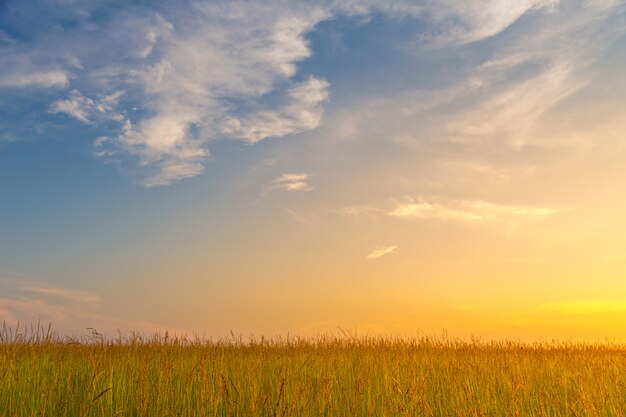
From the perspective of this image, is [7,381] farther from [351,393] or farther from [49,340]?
Answer: [49,340]

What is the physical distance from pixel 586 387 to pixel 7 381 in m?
9.79

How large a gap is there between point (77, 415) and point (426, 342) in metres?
14.6

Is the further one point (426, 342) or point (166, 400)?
point (426, 342)

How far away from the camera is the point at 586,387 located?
32.5ft

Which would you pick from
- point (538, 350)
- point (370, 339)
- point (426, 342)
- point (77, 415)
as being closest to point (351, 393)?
point (77, 415)

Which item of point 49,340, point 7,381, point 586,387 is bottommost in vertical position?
point 586,387

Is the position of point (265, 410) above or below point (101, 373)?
→ below

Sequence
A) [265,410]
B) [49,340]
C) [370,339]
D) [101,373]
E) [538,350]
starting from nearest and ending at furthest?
[265,410] → [101,373] → [49,340] → [370,339] → [538,350]

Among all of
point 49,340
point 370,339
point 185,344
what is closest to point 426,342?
point 370,339

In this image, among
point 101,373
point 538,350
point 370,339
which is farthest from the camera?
point 538,350

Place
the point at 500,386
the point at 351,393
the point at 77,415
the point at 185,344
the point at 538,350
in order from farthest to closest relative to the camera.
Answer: the point at 538,350 → the point at 185,344 → the point at 500,386 → the point at 351,393 → the point at 77,415

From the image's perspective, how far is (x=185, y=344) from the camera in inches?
652

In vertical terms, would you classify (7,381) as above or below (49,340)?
below

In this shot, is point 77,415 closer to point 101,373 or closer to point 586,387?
point 101,373
